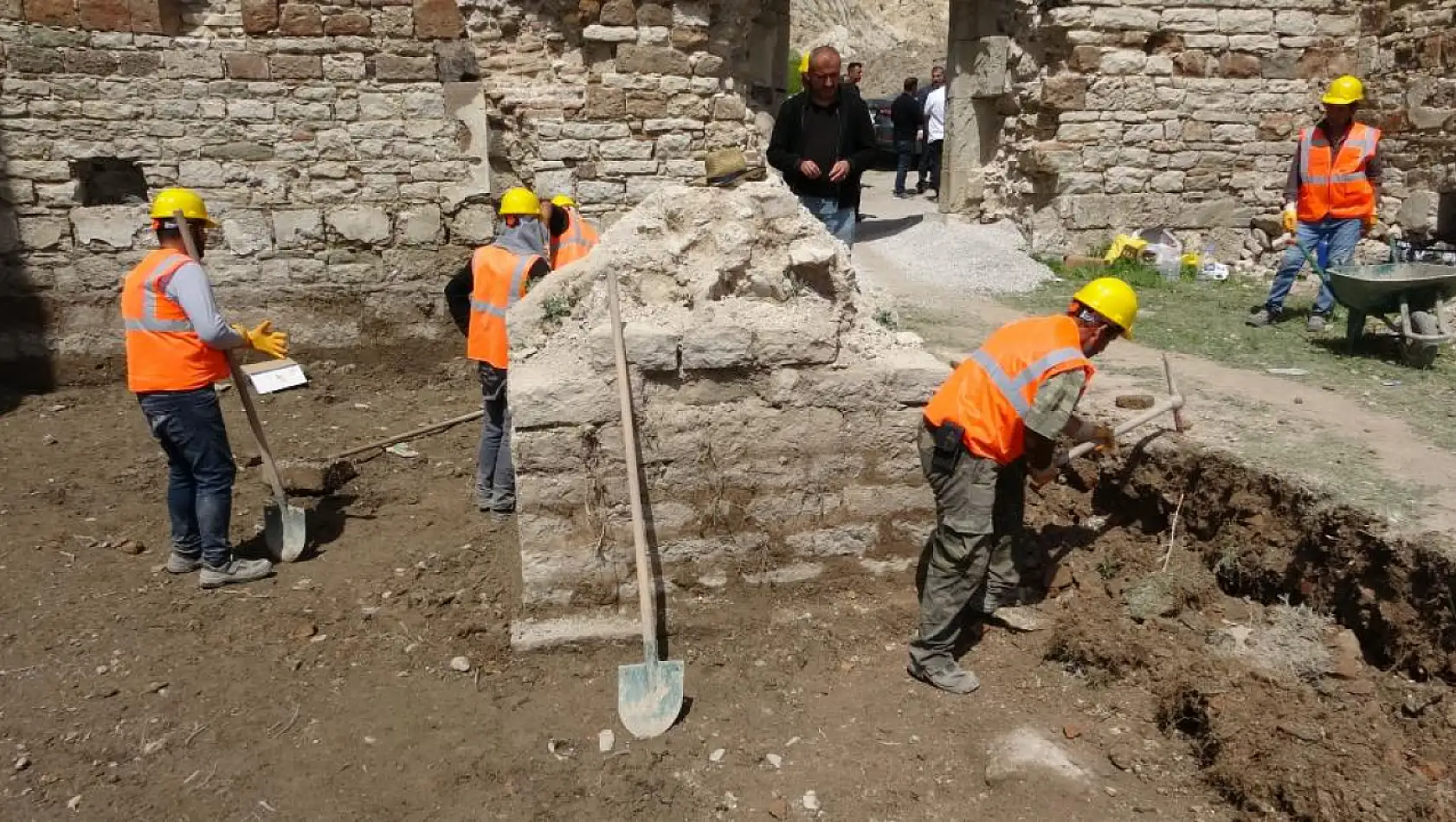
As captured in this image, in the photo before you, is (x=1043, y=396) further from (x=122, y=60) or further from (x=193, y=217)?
(x=122, y=60)

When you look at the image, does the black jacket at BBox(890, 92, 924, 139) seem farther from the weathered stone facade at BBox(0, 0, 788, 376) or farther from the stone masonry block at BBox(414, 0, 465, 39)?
the stone masonry block at BBox(414, 0, 465, 39)

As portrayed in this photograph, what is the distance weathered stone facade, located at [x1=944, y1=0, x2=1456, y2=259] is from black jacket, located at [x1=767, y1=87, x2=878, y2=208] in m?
3.04

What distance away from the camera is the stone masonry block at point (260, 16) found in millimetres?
7453

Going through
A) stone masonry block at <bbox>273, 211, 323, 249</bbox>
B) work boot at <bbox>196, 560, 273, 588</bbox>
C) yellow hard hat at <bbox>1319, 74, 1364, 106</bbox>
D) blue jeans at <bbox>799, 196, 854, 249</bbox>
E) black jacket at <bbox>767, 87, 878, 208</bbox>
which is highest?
yellow hard hat at <bbox>1319, 74, 1364, 106</bbox>

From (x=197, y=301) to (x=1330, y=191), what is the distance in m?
7.07

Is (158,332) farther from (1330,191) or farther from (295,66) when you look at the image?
(1330,191)

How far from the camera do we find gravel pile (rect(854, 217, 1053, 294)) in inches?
333

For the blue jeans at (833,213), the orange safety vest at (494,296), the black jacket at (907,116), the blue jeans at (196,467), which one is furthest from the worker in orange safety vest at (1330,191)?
the black jacket at (907,116)

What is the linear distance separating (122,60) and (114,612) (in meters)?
5.01

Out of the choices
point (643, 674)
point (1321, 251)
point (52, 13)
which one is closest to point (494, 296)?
point (643, 674)

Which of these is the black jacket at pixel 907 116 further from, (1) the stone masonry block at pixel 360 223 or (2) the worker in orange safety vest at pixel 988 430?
(2) the worker in orange safety vest at pixel 988 430

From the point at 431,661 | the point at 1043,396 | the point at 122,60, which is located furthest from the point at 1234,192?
the point at 122,60

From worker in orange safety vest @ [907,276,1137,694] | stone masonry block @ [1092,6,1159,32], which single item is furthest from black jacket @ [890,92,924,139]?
worker in orange safety vest @ [907,276,1137,694]

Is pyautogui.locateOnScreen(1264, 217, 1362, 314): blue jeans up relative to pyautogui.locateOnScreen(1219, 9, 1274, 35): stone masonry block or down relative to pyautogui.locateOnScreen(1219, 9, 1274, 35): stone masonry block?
down
